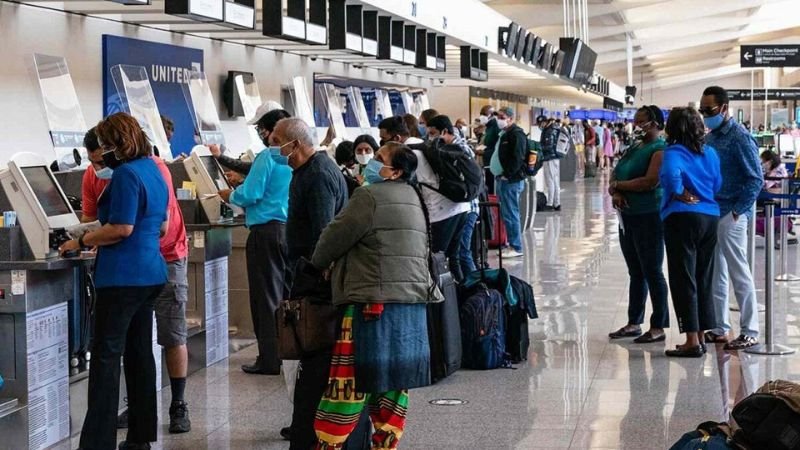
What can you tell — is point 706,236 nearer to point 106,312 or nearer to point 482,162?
point 106,312

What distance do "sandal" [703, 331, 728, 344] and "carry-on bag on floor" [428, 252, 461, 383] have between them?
6.78ft

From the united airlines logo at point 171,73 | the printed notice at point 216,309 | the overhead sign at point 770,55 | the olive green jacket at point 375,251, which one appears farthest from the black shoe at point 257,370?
the overhead sign at point 770,55

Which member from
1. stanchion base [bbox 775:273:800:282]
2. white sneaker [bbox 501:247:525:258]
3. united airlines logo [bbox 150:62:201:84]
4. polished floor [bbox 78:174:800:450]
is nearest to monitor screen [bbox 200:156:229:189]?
polished floor [bbox 78:174:800:450]

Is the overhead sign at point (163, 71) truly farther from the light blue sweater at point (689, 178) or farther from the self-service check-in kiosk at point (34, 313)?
the light blue sweater at point (689, 178)

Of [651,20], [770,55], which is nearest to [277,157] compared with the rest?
[770,55]

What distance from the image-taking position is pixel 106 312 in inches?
205

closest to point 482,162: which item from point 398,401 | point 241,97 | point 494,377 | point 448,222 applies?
point 241,97

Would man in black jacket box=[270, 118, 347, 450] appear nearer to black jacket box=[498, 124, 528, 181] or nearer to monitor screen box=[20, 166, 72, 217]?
monitor screen box=[20, 166, 72, 217]

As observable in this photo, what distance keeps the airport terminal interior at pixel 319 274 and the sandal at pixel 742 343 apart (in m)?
0.01

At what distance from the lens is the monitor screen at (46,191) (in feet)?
19.7

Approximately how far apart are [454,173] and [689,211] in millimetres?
1453

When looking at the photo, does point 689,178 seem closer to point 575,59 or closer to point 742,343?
point 742,343

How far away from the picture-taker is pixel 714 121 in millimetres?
7777

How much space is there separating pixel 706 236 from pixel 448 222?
1.63 m
